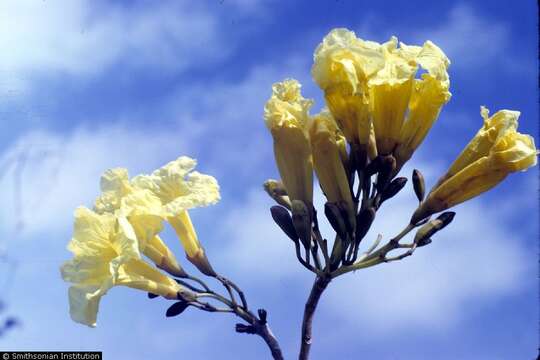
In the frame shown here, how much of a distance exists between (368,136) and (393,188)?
0.36 m

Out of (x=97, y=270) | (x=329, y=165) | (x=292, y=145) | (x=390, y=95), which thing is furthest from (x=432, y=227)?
(x=97, y=270)

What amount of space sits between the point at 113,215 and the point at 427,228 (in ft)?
6.45

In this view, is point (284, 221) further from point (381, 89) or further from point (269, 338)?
point (381, 89)

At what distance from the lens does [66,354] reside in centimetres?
590

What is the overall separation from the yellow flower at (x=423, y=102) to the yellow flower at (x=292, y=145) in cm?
60

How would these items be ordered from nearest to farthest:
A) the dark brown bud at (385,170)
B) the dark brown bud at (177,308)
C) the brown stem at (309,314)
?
the brown stem at (309,314) < the dark brown bud at (385,170) < the dark brown bud at (177,308)

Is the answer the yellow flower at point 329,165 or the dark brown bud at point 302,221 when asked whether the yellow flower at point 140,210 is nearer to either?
the dark brown bud at point 302,221

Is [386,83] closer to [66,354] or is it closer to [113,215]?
[113,215]

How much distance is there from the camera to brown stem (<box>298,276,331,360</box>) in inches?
151

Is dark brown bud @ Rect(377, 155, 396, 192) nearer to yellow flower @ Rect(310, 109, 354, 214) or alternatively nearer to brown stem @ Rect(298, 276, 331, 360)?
yellow flower @ Rect(310, 109, 354, 214)

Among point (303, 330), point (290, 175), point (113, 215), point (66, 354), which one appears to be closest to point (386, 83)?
point (290, 175)

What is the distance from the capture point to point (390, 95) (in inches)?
160

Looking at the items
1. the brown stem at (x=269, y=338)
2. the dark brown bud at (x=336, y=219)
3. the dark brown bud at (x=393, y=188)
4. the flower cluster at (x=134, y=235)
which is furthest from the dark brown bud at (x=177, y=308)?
the dark brown bud at (x=393, y=188)

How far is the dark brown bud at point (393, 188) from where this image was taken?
161 inches
